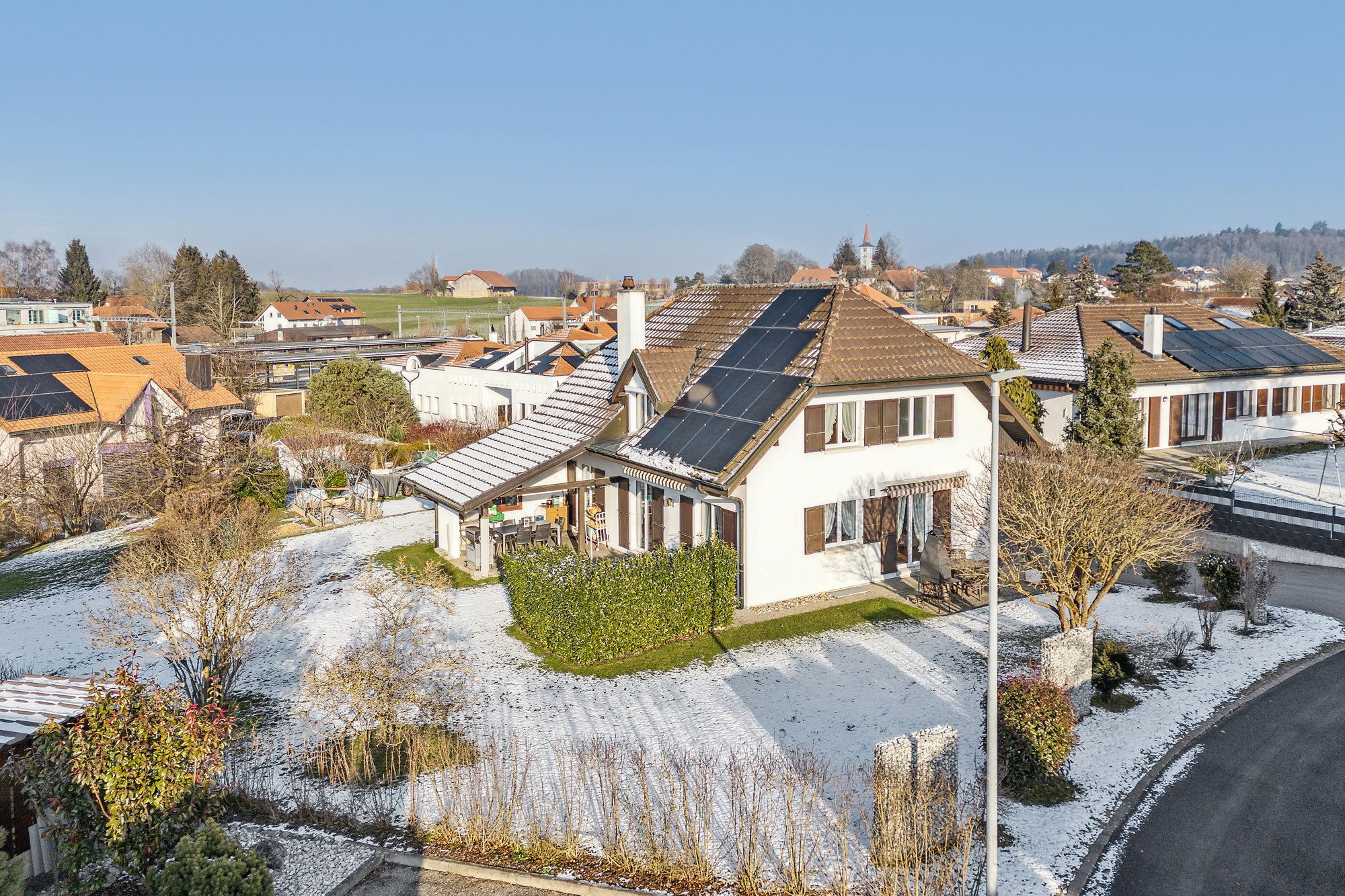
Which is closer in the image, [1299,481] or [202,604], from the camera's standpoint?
[202,604]

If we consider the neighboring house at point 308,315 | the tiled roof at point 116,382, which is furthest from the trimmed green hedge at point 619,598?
the neighboring house at point 308,315

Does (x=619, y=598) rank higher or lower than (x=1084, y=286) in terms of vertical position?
lower

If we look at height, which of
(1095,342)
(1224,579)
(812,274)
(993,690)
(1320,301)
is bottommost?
(1224,579)

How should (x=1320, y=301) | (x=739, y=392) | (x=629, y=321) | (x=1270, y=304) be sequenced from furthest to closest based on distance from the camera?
(x=1320, y=301) < (x=1270, y=304) < (x=629, y=321) < (x=739, y=392)

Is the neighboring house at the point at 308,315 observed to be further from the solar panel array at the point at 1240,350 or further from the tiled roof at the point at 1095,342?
the solar panel array at the point at 1240,350

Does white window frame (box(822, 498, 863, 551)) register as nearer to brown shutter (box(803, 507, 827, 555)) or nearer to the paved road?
brown shutter (box(803, 507, 827, 555))

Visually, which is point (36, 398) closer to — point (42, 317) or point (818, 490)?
point (818, 490)

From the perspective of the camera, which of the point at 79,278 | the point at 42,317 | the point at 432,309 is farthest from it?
the point at 432,309

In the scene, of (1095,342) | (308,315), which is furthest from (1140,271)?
(308,315)
